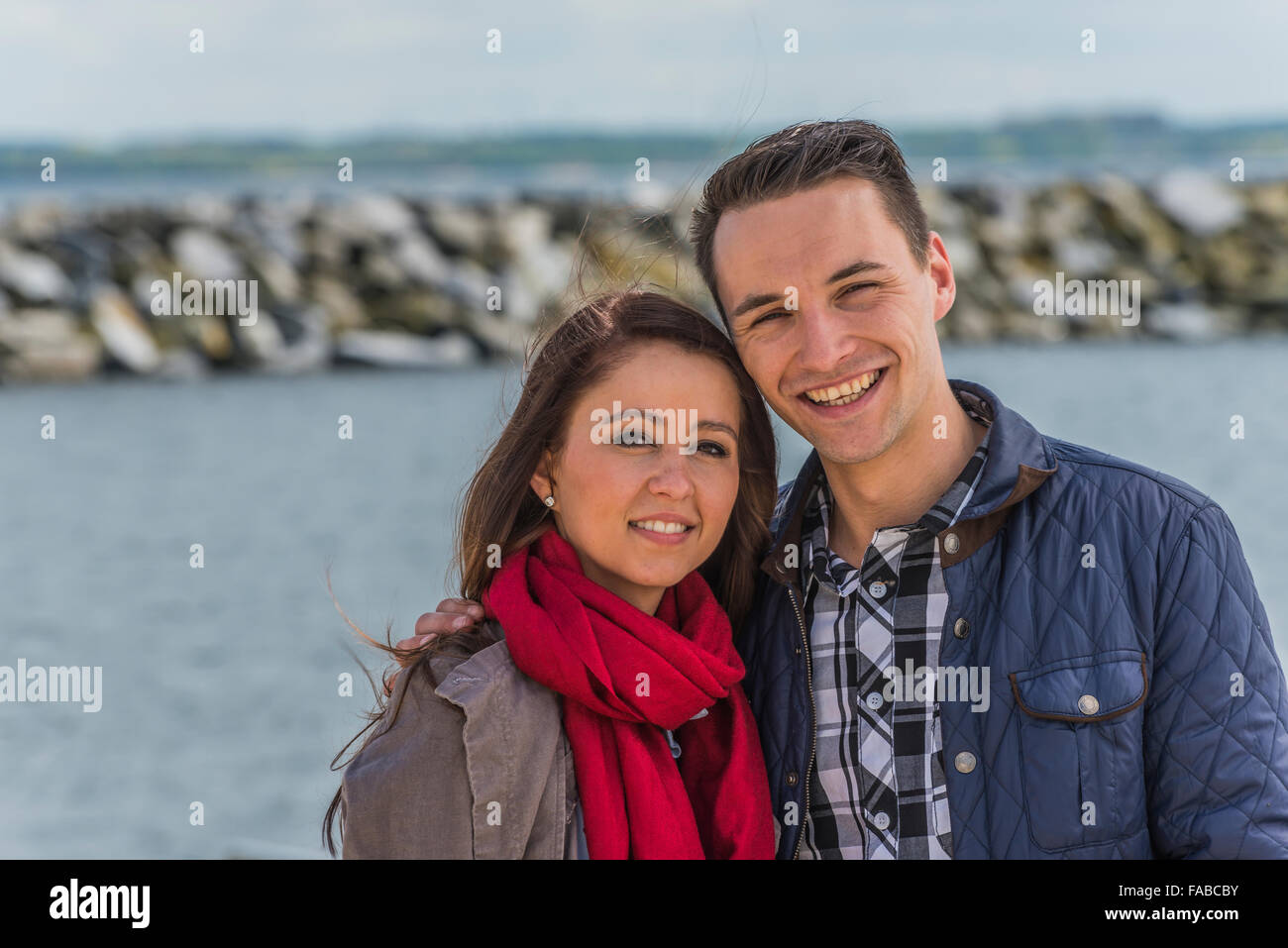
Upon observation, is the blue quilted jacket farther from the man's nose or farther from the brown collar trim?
the man's nose

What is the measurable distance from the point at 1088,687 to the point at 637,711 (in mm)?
870

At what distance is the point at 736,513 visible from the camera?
10.2ft

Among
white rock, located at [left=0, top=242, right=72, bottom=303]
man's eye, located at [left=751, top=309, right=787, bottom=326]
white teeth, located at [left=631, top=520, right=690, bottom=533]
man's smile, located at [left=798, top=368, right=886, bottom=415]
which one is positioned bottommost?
white teeth, located at [left=631, top=520, right=690, bottom=533]

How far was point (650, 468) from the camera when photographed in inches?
110

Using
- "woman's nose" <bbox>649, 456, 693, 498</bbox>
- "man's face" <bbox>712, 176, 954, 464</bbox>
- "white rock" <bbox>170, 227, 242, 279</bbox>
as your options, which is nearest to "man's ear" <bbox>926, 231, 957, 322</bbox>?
"man's face" <bbox>712, 176, 954, 464</bbox>

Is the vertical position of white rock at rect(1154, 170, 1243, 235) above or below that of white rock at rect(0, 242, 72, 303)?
above

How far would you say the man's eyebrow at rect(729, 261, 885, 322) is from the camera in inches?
113

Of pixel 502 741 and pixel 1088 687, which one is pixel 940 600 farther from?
pixel 502 741

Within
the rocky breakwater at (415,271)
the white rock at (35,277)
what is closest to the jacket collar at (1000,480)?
the rocky breakwater at (415,271)

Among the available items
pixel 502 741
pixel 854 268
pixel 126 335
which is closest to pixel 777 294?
pixel 854 268

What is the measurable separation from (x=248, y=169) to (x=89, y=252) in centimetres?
2364

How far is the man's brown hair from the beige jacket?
103 centimetres

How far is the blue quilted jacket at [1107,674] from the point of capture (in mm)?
2398
